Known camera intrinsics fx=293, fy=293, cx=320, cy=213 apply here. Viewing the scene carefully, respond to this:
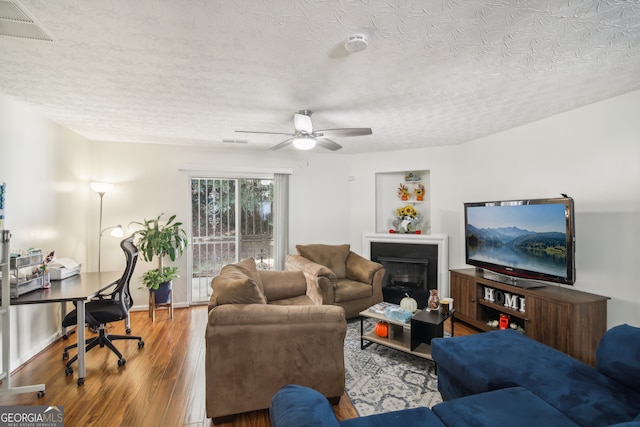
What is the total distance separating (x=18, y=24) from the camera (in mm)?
1612

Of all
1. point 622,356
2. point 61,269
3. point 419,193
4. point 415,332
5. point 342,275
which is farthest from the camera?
point 419,193

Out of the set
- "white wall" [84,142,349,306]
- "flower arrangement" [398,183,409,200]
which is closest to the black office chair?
"white wall" [84,142,349,306]

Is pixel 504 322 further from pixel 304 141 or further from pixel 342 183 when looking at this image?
pixel 342 183

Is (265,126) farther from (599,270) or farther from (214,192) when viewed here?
(599,270)

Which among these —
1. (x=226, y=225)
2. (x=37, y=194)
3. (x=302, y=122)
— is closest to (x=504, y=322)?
(x=302, y=122)

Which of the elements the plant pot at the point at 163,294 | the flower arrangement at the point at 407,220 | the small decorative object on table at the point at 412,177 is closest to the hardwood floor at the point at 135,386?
the plant pot at the point at 163,294

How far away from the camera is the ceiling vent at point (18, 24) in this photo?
147cm

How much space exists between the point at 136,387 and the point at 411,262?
148 inches

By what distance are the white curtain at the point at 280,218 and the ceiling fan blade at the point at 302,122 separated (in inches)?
83.1

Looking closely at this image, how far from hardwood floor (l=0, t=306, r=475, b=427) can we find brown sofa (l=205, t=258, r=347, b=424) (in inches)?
7.5

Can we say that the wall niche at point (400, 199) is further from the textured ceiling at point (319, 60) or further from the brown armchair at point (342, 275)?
the textured ceiling at point (319, 60)

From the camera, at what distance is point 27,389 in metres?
2.26

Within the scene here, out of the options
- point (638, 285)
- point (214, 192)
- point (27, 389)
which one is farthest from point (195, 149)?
point (638, 285)

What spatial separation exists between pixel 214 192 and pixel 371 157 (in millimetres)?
2717
